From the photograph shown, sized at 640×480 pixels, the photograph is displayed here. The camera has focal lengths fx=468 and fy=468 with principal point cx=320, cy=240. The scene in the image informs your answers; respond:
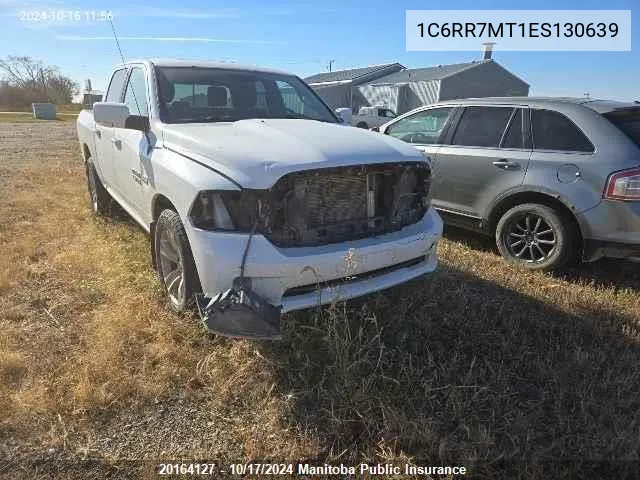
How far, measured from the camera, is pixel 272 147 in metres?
2.77

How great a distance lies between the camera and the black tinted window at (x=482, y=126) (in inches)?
187

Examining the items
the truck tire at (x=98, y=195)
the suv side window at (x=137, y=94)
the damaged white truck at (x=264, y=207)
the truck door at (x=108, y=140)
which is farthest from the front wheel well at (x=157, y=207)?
the truck tire at (x=98, y=195)

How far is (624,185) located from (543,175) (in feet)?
2.17

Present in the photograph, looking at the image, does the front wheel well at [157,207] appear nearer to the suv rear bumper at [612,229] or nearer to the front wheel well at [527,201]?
the front wheel well at [527,201]

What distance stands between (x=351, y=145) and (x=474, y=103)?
2836mm

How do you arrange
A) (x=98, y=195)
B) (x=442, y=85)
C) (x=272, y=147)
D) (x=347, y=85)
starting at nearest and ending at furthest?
(x=272, y=147)
(x=98, y=195)
(x=442, y=85)
(x=347, y=85)

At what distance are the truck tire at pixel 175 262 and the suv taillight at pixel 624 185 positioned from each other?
3.28m

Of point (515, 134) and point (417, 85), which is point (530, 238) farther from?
point (417, 85)

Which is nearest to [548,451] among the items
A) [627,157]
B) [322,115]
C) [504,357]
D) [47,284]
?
[504,357]

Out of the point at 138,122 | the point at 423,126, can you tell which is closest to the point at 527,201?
the point at 423,126

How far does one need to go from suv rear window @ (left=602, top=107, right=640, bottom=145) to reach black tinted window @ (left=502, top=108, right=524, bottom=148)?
73 cm

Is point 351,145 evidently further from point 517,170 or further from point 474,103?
point 474,103

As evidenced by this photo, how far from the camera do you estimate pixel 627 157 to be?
12.2 feet

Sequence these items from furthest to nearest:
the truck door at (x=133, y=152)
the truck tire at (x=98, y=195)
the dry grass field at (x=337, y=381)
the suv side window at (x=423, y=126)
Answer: the truck tire at (x=98, y=195) → the suv side window at (x=423, y=126) → the truck door at (x=133, y=152) → the dry grass field at (x=337, y=381)
